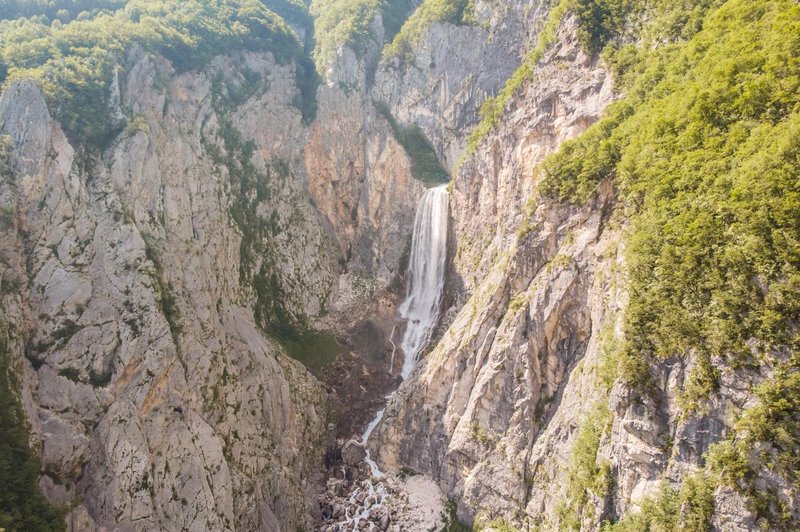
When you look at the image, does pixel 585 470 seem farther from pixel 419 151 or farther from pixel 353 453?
pixel 419 151

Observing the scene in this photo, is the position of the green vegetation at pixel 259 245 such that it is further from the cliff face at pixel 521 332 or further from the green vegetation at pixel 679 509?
the green vegetation at pixel 679 509

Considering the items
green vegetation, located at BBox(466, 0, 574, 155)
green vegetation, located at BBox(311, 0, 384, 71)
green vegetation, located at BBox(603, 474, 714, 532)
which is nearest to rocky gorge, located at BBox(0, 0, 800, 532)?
green vegetation, located at BBox(603, 474, 714, 532)

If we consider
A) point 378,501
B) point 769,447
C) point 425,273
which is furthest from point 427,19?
point 769,447

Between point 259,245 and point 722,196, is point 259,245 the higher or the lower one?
the higher one

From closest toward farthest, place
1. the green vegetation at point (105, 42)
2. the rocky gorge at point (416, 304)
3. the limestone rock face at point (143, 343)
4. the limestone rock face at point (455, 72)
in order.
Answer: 1. the rocky gorge at point (416, 304)
2. the limestone rock face at point (143, 343)
3. the green vegetation at point (105, 42)
4. the limestone rock face at point (455, 72)

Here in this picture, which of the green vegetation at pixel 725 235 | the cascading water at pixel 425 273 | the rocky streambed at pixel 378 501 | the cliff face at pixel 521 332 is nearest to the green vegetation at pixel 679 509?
the green vegetation at pixel 725 235

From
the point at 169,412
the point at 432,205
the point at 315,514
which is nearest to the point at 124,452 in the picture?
the point at 169,412

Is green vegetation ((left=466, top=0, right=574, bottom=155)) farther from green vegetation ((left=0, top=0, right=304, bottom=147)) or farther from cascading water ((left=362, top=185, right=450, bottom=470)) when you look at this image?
green vegetation ((left=0, top=0, right=304, bottom=147))
